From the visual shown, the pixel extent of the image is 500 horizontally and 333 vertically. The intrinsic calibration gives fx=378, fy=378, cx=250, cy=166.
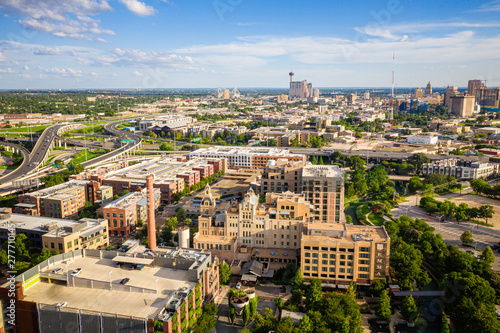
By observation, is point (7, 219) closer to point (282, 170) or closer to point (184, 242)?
point (184, 242)

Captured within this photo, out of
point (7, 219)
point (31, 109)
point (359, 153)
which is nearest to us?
point (7, 219)

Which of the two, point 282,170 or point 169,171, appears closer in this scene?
point 282,170

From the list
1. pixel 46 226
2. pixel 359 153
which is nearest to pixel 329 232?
pixel 46 226

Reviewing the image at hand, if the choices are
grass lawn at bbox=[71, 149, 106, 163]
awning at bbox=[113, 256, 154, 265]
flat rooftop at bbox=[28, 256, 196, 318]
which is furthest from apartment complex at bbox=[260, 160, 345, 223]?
grass lawn at bbox=[71, 149, 106, 163]

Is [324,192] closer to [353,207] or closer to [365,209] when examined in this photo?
[365,209]

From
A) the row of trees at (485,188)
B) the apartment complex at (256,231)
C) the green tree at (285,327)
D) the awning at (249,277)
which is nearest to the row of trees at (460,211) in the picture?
the row of trees at (485,188)

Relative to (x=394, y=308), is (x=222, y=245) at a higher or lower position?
higher

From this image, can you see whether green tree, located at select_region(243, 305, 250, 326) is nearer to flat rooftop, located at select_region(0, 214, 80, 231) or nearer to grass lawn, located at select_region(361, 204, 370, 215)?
flat rooftop, located at select_region(0, 214, 80, 231)
